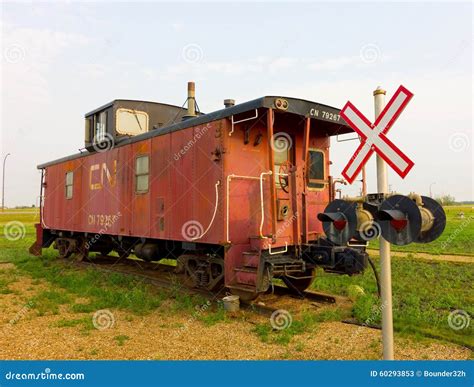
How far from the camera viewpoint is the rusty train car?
686cm

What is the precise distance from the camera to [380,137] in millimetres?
3381

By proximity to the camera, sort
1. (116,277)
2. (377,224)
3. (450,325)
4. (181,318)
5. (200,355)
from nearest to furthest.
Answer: (377,224) < (200,355) < (450,325) < (181,318) < (116,277)

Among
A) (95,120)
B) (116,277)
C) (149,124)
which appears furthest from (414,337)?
(95,120)

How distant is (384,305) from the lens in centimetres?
341

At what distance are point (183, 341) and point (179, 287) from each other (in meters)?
3.13

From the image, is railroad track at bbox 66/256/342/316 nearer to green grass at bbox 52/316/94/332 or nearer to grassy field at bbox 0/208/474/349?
grassy field at bbox 0/208/474/349

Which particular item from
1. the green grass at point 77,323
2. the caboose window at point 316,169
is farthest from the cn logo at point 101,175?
the caboose window at point 316,169

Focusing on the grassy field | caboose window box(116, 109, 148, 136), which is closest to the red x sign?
the grassy field

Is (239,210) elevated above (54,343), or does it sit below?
above

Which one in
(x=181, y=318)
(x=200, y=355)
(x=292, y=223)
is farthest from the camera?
(x=292, y=223)

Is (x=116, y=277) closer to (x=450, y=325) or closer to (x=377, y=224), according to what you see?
(x=450, y=325)

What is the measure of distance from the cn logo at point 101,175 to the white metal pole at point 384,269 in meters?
8.35

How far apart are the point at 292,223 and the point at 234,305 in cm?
186

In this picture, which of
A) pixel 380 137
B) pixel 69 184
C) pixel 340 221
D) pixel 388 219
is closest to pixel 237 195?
pixel 340 221
